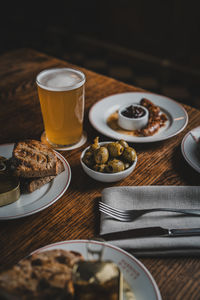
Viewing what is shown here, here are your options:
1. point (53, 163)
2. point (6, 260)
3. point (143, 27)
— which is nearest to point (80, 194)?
point (53, 163)

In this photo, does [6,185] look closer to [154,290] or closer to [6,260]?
[6,260]

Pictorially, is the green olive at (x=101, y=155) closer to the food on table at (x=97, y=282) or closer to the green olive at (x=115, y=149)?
the green olive at (x=115, y=149)

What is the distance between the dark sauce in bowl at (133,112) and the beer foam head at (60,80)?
247 millimetres

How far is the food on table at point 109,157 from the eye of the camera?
0.90 m

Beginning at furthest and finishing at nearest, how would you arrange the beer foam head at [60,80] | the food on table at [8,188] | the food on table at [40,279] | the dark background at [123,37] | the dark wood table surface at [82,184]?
1. the dark background at [123,37]
2. the beer foam head at [60,80]
3. the food on table at [8,188]
4. the dark wood table surface at [82,184]
5. the food on table at [40,279]

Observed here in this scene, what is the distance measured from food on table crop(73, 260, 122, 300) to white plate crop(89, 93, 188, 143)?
0.64 metres

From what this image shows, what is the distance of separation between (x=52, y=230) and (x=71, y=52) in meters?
4.25

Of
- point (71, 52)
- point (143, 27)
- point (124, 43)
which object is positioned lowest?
point (71, 52)

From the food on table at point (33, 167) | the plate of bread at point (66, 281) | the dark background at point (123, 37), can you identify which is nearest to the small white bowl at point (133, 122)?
the food on table at point (33, 167)

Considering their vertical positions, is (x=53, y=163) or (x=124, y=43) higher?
(x=53, y=163)

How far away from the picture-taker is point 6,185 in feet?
2.57

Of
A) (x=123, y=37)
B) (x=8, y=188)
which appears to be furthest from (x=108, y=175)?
(x=123, y=37)

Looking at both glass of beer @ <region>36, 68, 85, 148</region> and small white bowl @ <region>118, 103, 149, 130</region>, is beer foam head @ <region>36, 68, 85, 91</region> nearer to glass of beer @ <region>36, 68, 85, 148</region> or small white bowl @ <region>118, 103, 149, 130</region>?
glass of beer @ <region>36, 68, 85, 148</region>

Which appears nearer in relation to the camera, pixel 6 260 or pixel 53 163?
pixel 6 260
